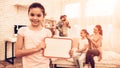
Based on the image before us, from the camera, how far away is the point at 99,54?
3861 mm

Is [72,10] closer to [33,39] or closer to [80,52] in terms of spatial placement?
[80,52]

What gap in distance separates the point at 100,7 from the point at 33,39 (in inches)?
161

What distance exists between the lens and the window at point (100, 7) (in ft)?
16.2

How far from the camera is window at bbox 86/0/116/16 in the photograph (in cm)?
494

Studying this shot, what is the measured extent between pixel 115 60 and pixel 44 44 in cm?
299

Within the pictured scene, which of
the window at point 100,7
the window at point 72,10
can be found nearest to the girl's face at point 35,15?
the window at point 100,7

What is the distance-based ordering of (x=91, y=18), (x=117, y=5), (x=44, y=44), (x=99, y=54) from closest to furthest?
(x=44, y=44), (x=99, y=54), (x=117, y=5), (x=91, y=18)

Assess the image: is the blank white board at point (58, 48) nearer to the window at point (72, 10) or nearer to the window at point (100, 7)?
the window at point (100, 7)

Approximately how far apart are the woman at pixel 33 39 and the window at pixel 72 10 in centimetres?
434

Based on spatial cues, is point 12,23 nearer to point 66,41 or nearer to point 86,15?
point 86,15

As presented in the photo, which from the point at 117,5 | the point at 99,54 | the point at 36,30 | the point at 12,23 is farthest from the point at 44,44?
the point at 12,23

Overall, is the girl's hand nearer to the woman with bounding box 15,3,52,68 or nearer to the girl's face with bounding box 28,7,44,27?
the woman with bounding box 15,3,52,68

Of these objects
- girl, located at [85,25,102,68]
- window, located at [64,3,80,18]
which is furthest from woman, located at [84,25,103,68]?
window, located at [64,3,80,18]

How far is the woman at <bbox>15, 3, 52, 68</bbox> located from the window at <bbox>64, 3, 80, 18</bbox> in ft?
14.2
